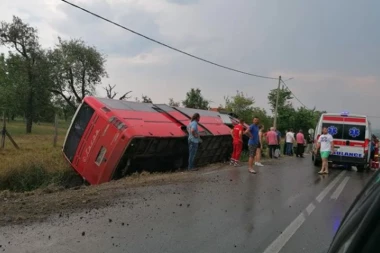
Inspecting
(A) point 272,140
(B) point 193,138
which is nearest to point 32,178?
(B) point 193,138

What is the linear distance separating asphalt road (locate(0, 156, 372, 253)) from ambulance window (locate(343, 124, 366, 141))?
7.15 meters

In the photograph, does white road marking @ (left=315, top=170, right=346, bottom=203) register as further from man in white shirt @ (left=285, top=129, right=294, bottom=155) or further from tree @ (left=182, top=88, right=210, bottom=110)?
tree @ (left=182, top=88, right=210, bottom=110)

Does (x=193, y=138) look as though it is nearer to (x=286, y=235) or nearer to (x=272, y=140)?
(x=286, y=235)

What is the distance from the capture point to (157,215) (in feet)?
21.6

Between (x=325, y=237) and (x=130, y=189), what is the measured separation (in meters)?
4.46

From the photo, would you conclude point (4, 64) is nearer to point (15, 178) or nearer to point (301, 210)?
point (15, 178)

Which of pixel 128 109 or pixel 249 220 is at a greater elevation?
pixel 128 109

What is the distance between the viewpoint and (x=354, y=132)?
16.0 meters

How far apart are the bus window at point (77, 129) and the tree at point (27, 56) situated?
108 ft

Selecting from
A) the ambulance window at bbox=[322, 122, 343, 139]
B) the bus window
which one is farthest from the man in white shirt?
the bus window

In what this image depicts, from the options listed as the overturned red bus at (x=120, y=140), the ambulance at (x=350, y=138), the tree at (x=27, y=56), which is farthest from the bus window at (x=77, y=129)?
the tree at (x=27, y=56)

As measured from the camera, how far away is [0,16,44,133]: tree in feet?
140

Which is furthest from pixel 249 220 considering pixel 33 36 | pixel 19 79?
pixel 33 36

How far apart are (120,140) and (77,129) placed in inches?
81.2
